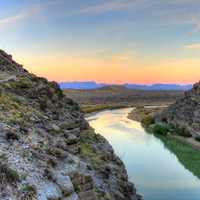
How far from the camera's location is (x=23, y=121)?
19.9 metres

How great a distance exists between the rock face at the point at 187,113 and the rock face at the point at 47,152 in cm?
3901

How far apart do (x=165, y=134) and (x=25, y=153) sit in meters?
51.5

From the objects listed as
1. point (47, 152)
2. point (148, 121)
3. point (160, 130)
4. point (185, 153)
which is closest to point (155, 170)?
point (185, 153)

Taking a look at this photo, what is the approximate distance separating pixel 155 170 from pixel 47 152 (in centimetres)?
2117

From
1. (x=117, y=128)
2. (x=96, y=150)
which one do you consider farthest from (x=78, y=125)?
(x=117, y=128)

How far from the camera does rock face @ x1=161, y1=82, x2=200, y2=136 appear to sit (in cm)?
6691

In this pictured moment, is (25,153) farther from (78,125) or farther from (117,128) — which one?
(117,128)

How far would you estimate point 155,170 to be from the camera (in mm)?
37062

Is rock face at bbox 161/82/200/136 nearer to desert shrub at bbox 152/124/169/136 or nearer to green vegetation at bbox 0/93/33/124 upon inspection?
desert shrub at bbox 152/124/169/136

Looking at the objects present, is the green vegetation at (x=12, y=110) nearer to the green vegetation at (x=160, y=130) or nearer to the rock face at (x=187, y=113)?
the rock face at (x=187, y=113)

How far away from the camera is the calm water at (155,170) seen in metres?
29.5

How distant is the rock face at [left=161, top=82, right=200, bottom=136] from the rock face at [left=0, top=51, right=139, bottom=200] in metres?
39.0

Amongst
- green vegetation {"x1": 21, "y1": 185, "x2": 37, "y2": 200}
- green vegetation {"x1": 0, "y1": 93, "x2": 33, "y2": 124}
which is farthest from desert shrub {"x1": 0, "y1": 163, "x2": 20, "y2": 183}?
green vegetation {"x1": 0, "y1": 93, "x2": 33, "y2": 124}

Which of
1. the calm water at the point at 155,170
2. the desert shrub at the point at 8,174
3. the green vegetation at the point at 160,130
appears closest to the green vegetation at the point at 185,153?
the calm water at the point at 155,170
